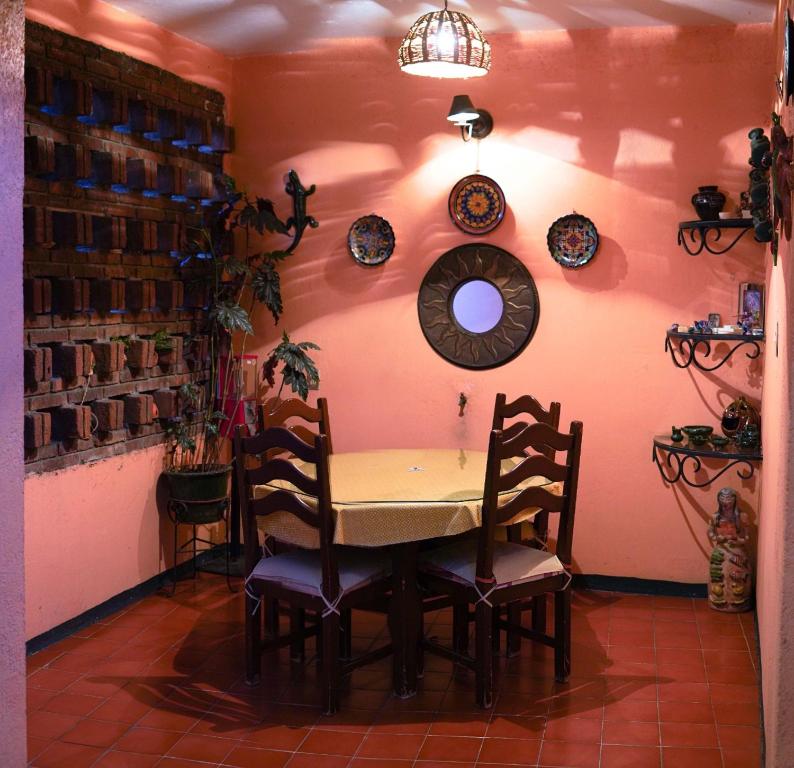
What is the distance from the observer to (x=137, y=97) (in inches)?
183

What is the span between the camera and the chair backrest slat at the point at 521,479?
141 inches

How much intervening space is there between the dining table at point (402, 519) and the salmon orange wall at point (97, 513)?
0.92 m

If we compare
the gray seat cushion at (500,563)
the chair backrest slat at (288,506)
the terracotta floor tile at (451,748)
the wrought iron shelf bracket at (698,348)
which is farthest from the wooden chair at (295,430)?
the wrought iron shelf bracket at (698,348)

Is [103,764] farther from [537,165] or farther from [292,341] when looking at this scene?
[537,165]

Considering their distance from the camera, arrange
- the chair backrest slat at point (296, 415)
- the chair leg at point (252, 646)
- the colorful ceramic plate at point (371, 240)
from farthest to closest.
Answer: the colorful ceramic plate at point (371, 240) → the chair backrest slat at point (296, 415) → the chair leg at point (252, 646)

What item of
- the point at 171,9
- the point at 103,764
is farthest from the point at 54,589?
the point at 171,9

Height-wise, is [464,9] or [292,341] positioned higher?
[464,9]

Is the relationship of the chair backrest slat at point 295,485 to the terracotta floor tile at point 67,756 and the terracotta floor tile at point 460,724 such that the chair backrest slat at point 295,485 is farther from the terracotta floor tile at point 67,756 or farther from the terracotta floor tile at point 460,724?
the terracotta floor tile at point 67,756

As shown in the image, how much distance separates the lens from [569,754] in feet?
10.9

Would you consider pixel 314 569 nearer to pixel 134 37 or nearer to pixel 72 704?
pixel 72 704

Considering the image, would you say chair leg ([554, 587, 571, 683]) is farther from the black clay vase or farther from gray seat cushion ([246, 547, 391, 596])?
the black clay vase

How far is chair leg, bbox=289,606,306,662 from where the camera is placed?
401cm

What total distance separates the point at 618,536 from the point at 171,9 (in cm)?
321

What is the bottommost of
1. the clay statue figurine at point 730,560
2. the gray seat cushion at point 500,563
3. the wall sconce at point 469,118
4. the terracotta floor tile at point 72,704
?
the terracotta floor tile at point 72,704
